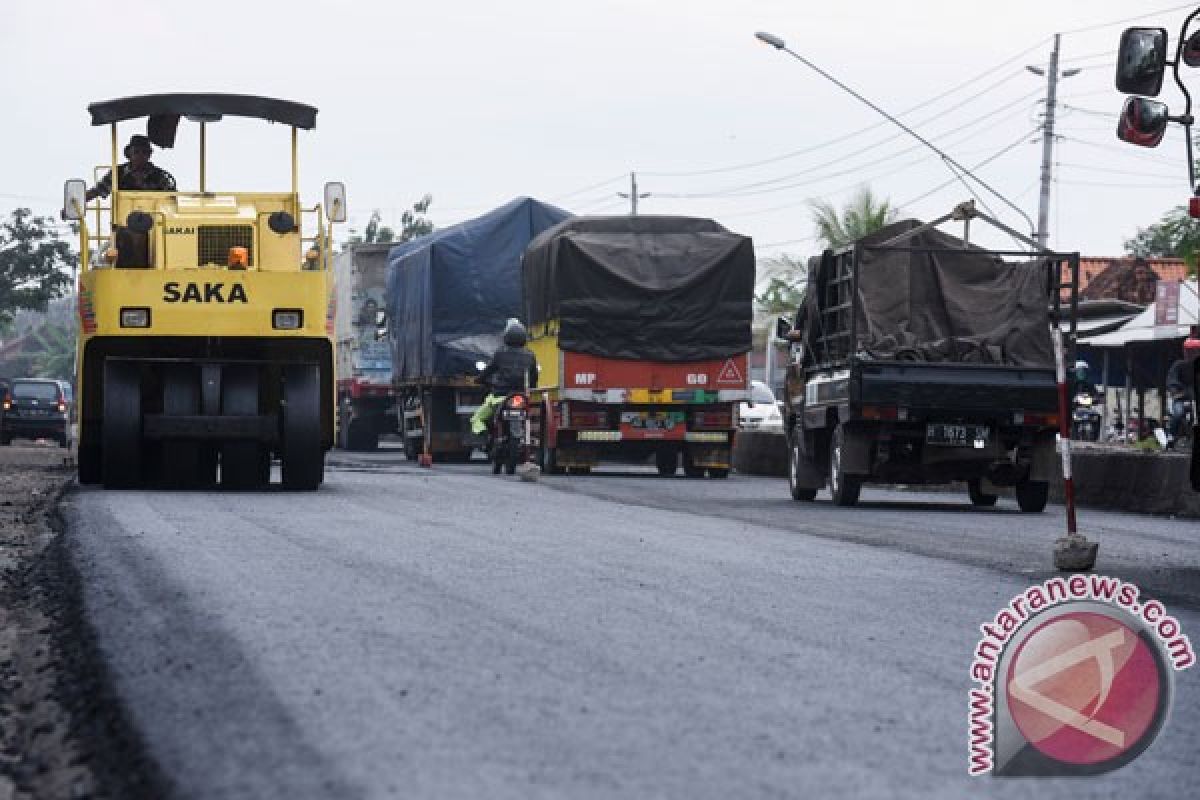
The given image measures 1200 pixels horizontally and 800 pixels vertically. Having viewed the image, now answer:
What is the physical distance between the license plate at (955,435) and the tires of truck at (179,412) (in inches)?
258

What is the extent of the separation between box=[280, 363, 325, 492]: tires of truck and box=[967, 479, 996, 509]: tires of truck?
6.43 meters

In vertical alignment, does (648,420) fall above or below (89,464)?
above

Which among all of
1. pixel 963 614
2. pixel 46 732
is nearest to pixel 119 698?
pixel 46 732

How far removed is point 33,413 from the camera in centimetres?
4878

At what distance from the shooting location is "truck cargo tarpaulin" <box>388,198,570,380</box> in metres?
32.1

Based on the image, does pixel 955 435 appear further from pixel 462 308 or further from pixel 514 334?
pixel 462 308

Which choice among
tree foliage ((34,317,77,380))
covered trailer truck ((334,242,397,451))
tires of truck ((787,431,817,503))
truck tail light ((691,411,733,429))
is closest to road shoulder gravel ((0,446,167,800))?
tires of truck ((787,431,817,503))

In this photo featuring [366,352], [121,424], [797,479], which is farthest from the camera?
[366,352]

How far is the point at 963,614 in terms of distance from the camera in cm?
952

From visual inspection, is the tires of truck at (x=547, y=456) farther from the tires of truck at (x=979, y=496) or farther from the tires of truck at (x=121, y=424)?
the tires of truck at (x=121, y=424)

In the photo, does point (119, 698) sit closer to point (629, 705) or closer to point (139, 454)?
point (629, 705)

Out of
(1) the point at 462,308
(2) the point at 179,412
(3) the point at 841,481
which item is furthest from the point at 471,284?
(2) the point at 179,412

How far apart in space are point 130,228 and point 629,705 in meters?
13.1

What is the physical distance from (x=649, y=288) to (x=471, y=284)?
5548 millimetres
